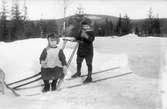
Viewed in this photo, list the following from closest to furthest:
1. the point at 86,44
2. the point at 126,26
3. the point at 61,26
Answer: the point at 61,26 → the point at 126,26 → the point at 86,44

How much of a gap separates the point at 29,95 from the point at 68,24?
31.7 inches

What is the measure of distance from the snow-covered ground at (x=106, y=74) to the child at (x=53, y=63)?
0.25 ft

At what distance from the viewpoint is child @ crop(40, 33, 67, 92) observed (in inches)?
113

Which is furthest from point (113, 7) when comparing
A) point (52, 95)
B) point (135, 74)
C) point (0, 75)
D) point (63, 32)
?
point (0, 75)

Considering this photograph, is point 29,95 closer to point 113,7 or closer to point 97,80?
point 97,80

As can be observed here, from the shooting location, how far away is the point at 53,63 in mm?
2936

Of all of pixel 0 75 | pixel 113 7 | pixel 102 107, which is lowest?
pixel 102 107

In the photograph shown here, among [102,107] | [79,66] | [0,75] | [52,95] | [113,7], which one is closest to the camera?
[102,107]

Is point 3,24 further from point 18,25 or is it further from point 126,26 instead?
point 126,26

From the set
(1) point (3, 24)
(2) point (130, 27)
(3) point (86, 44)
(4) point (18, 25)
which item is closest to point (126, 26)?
(2) point (130, 27)

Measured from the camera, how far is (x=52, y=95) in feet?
8.64

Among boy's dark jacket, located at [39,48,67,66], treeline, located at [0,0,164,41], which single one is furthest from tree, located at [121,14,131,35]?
boy's dark jacket, located at [39,48,67,66]

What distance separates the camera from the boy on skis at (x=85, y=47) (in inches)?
118

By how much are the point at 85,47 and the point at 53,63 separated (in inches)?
17.5
